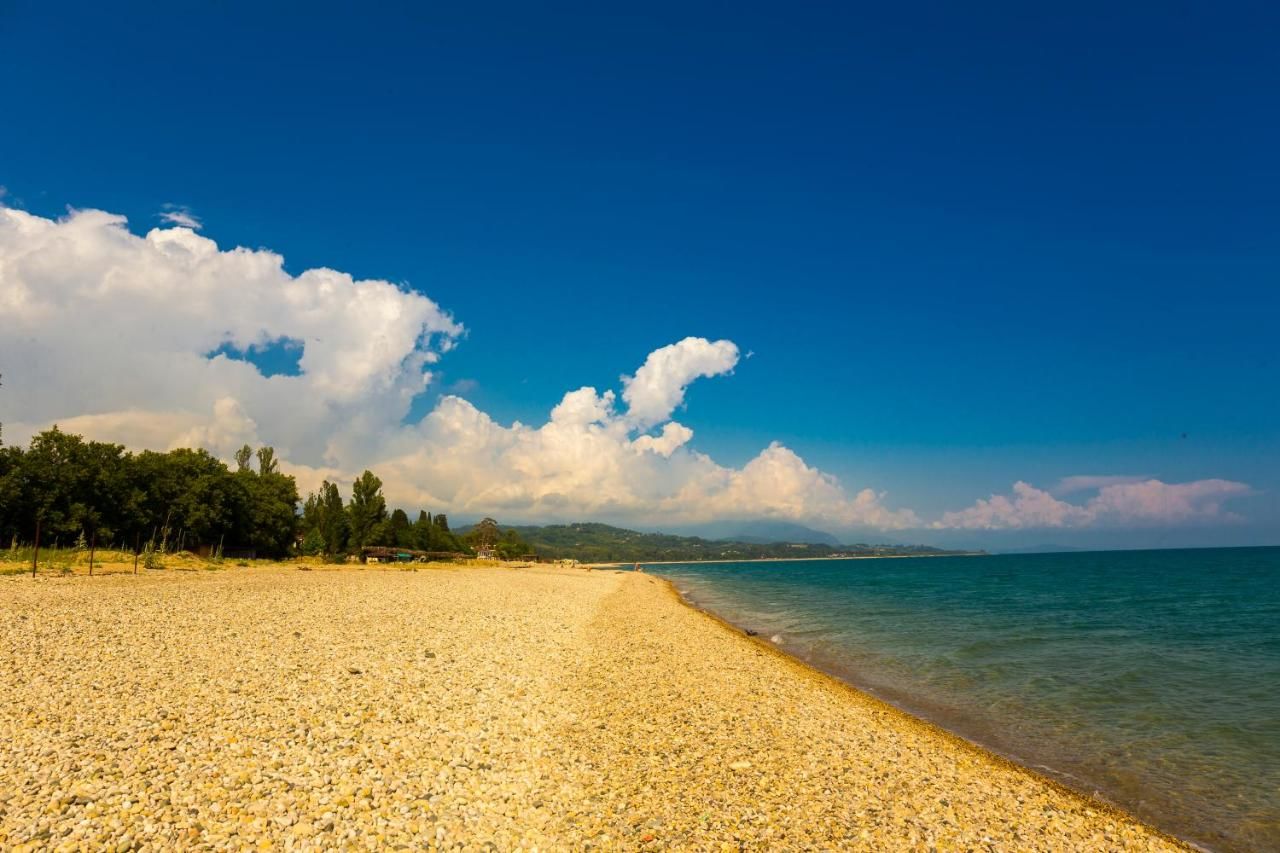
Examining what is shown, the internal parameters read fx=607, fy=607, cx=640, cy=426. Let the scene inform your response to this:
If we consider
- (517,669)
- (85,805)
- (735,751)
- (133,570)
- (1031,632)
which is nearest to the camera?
(85,805)

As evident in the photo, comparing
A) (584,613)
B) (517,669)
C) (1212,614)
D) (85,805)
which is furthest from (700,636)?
(1212,614)

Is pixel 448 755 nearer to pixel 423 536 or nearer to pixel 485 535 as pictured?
pixel 423 536

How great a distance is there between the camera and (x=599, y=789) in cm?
1081

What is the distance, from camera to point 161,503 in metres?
72.6

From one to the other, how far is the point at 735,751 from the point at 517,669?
27.1 feet

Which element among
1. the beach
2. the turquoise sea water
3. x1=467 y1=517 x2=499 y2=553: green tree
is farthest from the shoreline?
x1=467 y1=517 x2=499 y2=553: green tree

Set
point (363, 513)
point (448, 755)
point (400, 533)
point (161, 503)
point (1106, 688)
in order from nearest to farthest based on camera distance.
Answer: point (448, 755) → point (1106, 688) → point (161, 503) → point (363, 513) → point (400, 533)

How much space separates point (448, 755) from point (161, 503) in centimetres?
8155

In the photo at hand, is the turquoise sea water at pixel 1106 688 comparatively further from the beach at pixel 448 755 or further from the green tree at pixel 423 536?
the green tree at pixel 423 536

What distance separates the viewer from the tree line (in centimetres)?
5834

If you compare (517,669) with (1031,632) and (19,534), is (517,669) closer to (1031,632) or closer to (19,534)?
(1031,632)

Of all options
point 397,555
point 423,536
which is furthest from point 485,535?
point 397,555

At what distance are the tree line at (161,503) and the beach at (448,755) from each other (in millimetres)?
31206

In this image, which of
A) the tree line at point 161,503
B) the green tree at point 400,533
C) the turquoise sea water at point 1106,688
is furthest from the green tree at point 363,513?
the turquoise sea water at point 1106,688
